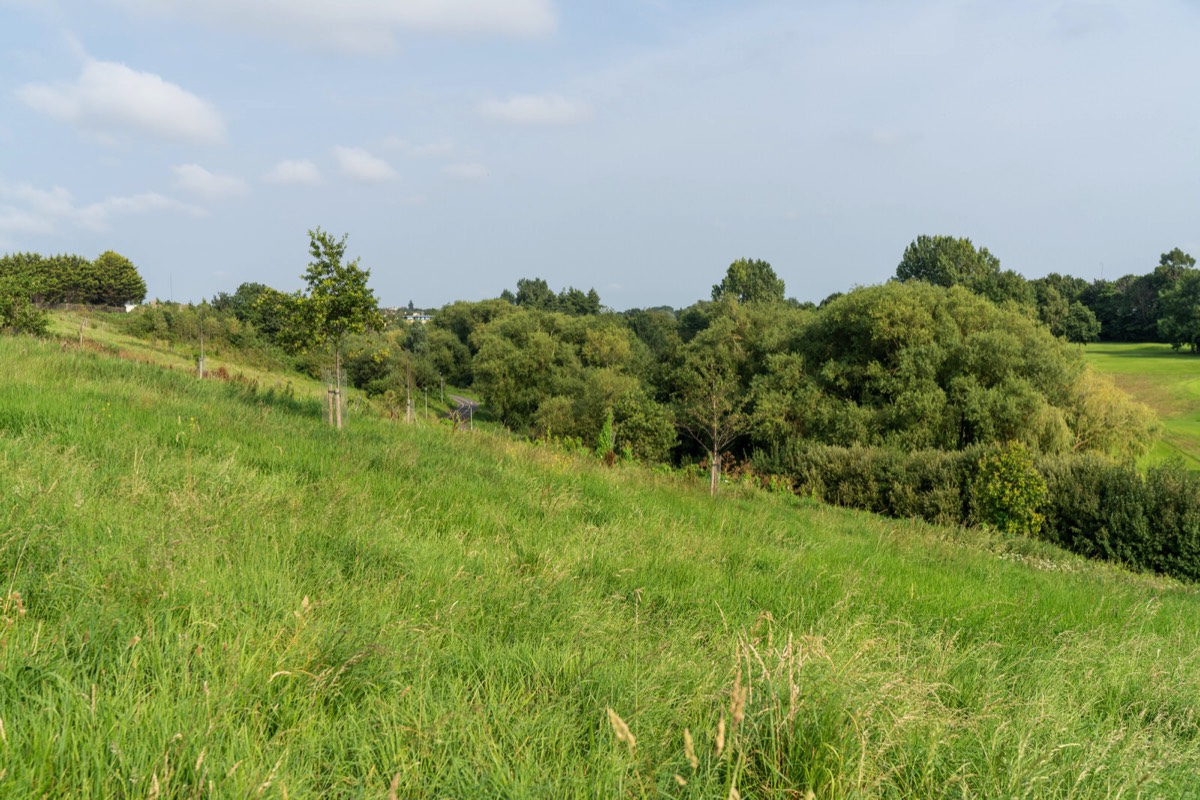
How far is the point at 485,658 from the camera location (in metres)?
2.85

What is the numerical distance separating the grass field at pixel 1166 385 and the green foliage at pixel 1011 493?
22.0 m

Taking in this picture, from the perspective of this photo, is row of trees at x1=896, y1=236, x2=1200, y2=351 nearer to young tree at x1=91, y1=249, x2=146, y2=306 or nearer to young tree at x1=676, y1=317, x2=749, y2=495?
young tree at x1=676, y1=317, x2=749, y2=495

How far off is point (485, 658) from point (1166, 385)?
66.5 m

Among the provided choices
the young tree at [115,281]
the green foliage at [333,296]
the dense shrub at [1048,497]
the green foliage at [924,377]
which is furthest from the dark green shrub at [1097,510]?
the young tree at [115,281]

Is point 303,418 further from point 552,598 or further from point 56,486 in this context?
point 552,598

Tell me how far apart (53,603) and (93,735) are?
1189 mm

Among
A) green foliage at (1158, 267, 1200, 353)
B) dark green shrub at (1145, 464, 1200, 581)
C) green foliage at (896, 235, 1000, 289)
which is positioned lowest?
dark green shrub at (1145, 464, 1200, 581)

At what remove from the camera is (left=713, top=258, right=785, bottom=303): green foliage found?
87.8 meters

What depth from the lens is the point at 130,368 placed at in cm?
1247

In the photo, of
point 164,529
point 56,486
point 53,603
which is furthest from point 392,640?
point 56,486

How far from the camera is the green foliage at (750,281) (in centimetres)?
8775

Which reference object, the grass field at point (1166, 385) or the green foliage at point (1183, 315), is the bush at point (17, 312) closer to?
the grass field at point (1166, 385)

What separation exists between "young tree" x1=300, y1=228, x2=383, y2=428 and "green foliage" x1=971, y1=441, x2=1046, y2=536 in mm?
17763

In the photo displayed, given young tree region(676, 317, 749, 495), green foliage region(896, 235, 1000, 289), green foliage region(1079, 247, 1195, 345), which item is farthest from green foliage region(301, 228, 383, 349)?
green foliage region(1079, 247, 1195, 345)
